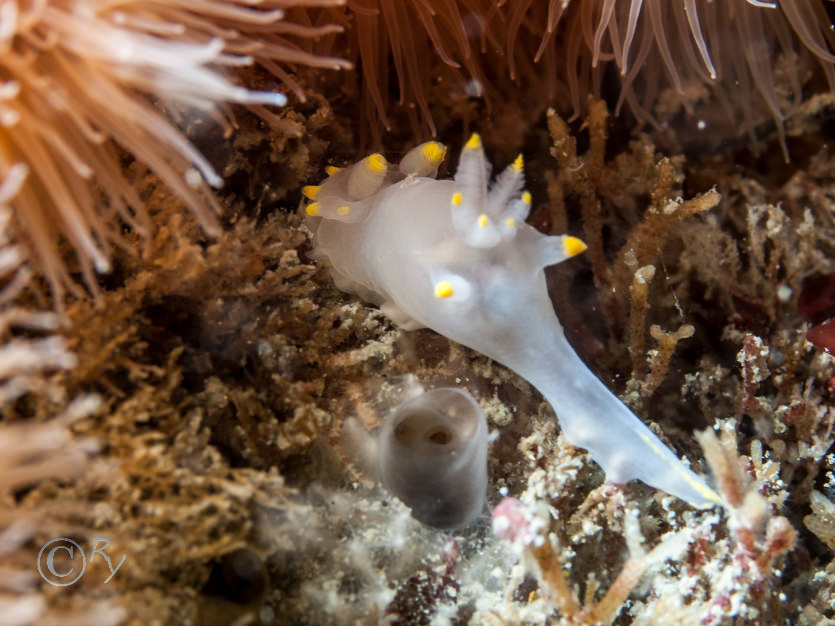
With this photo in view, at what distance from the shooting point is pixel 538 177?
344 centimetres

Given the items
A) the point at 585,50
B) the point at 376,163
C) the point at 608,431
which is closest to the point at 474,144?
the point at 376,163

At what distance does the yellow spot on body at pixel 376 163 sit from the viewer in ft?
7.88

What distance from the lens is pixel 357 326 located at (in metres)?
2.45

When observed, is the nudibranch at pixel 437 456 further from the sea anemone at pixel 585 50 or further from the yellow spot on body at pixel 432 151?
the sea anemone at pixel 585 50

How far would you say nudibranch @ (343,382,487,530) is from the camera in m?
2.02

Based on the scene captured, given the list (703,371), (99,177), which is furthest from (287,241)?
(703,371)

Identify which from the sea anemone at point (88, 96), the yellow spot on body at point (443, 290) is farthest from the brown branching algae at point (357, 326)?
the yellow spot on body at point (443, 290)

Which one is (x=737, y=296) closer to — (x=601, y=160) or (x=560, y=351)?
(x=601, y=160)

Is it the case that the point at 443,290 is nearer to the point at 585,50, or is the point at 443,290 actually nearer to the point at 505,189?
the point at 505,189

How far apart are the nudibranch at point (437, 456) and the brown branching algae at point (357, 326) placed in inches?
3.9

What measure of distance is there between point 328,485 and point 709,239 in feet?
7.52

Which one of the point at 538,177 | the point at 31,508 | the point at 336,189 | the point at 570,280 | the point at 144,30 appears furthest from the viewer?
the point at 538,177

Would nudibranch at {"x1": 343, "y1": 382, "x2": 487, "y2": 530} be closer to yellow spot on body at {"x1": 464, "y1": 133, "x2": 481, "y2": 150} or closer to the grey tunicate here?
the grey tunicate

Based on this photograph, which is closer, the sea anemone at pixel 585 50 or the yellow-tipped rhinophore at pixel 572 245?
the yellow-tipped rhinophore at pixel 572 245
